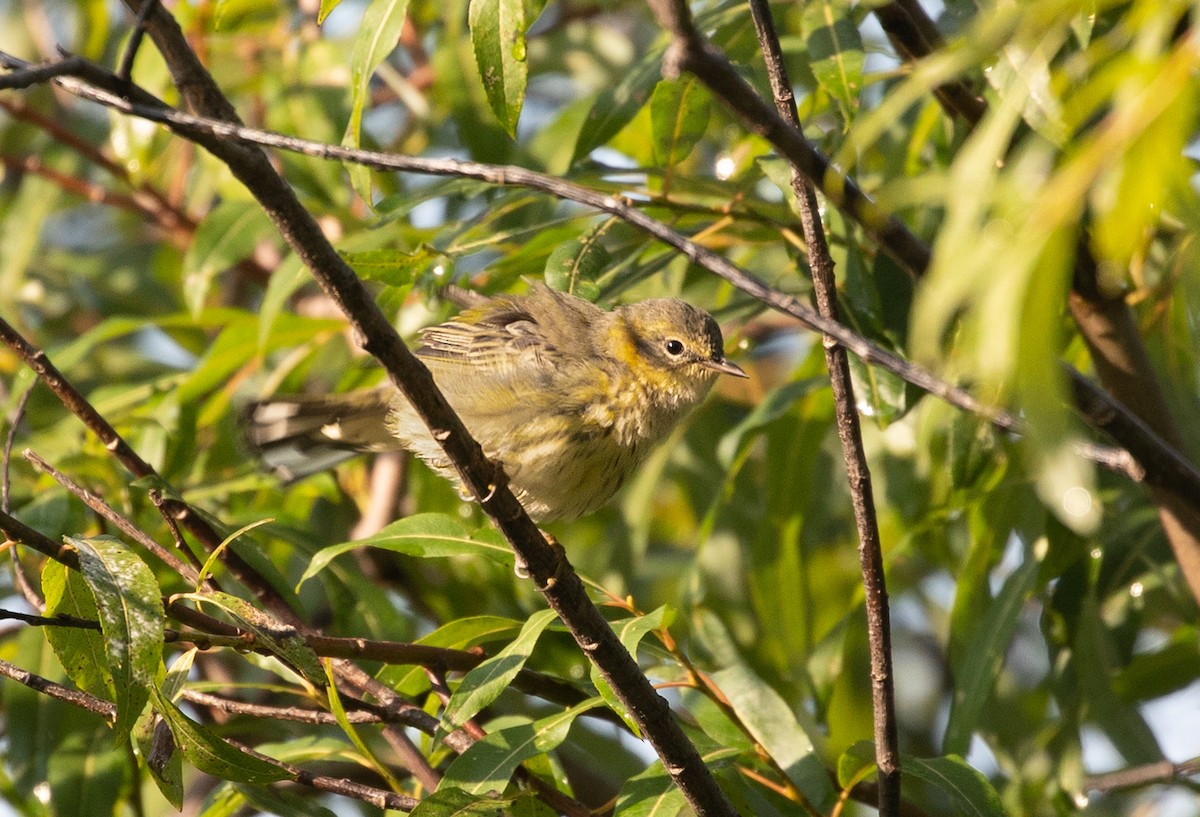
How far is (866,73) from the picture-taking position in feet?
12.2

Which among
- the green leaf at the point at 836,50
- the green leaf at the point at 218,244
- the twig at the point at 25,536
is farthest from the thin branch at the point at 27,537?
the green leaf at the point at 218,244

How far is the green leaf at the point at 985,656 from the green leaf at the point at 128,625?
217 cm

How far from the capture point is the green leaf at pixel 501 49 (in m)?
2.46

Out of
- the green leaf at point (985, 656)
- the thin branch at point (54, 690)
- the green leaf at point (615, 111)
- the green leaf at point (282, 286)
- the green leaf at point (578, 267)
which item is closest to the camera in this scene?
the thin branch at point (54, 690)

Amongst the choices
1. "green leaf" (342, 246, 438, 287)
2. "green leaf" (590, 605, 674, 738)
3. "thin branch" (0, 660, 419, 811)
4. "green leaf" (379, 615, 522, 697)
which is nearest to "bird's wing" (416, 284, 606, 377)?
"green leaf" (342, 246, 438, 287)

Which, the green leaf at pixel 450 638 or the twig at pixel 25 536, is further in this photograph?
the green leaf at pixel 450 638

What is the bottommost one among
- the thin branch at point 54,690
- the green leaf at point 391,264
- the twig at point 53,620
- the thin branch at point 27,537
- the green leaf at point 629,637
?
the green leaf at point 629,637

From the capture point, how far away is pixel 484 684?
104 inches

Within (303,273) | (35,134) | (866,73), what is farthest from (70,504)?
(35,134)

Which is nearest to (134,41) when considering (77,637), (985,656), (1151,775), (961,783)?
(77,637)

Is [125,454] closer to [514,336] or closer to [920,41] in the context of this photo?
[514,336]

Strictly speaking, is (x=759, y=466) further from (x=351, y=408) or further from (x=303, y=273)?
(x=303, y=273)

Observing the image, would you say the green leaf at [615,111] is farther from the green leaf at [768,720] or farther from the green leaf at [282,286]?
the green leaf at [768,720]

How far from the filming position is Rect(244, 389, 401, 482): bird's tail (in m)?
4.36
